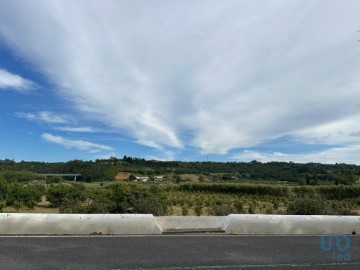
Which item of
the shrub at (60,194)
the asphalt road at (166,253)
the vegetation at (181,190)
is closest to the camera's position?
the asphalt road at (166,253)

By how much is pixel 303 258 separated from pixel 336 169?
99.3 m

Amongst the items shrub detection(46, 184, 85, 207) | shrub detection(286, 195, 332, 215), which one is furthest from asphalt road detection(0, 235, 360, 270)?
shrub detection(46, 184, 85, 207)

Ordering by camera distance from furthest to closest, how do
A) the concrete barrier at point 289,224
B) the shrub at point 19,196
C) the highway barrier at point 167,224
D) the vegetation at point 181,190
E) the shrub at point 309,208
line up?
the shrub at point 19,196, the vegetation at point 181,190, the shrub at point 309,208, the concrete barrier at point 289,224, the highway barrier at point 167,224

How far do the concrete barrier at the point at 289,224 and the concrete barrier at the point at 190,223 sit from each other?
32 cm

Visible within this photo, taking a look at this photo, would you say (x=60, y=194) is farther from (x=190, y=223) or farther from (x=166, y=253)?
(x=166, y=253)

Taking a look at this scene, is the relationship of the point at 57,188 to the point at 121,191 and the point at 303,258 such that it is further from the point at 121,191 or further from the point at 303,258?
the point at 303,258

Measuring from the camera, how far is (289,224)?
10125mm

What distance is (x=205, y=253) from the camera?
7234mm

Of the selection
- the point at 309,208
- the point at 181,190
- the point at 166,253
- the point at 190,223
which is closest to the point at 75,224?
the point at 166,253

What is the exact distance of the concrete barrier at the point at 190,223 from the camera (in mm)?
9953

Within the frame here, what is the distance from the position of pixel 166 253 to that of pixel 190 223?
10.2ft

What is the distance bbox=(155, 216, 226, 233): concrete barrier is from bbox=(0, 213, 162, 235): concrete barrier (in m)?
0.64

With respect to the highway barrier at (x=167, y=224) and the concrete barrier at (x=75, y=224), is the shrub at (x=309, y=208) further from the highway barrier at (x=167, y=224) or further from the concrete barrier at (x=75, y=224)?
the concrete barrier at (x=75, y=224)

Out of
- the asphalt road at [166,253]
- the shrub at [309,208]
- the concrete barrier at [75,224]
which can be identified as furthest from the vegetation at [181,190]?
the asphalt road at [166,253]
